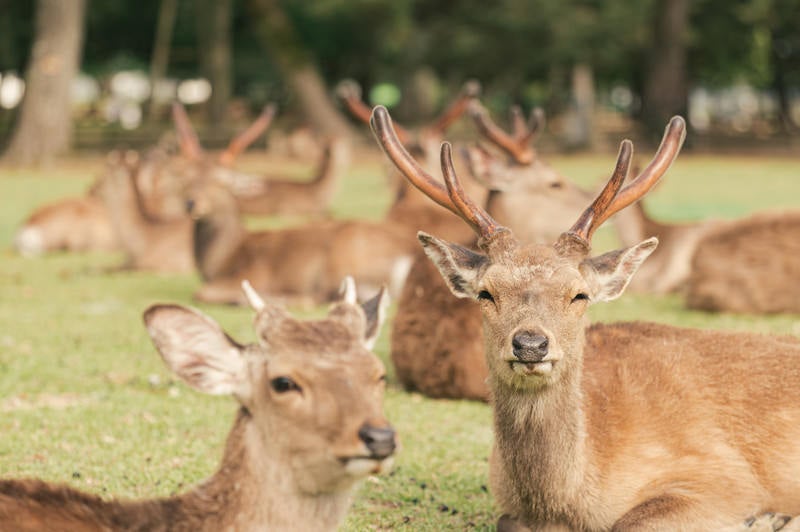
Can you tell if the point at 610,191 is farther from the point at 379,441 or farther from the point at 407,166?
the point at 379,441

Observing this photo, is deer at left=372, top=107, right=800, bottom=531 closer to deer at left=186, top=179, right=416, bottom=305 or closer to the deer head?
the deer head

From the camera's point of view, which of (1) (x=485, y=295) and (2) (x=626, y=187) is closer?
(1) (x=485, y=295)

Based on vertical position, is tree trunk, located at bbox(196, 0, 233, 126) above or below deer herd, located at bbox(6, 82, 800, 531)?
above

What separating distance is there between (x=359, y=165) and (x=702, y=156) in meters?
9.47

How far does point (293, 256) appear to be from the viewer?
11.5m

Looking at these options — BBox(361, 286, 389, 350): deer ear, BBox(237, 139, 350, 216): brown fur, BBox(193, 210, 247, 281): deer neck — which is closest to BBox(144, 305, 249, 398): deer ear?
BBox(361, 286, 389, 350): deer ear

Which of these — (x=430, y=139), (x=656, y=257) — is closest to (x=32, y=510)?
(x=656, y=257)

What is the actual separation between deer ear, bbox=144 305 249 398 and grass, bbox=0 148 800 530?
4.69ft

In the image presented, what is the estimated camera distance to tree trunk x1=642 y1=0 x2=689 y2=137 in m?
34.4

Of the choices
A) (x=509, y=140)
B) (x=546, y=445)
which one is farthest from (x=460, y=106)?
(x=546, y=445)

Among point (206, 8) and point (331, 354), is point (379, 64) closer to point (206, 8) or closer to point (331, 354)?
point (206, 8)

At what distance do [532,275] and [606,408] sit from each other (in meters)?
0.62

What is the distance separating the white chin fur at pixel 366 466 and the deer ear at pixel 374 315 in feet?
1.54

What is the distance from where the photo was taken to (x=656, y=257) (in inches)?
479
